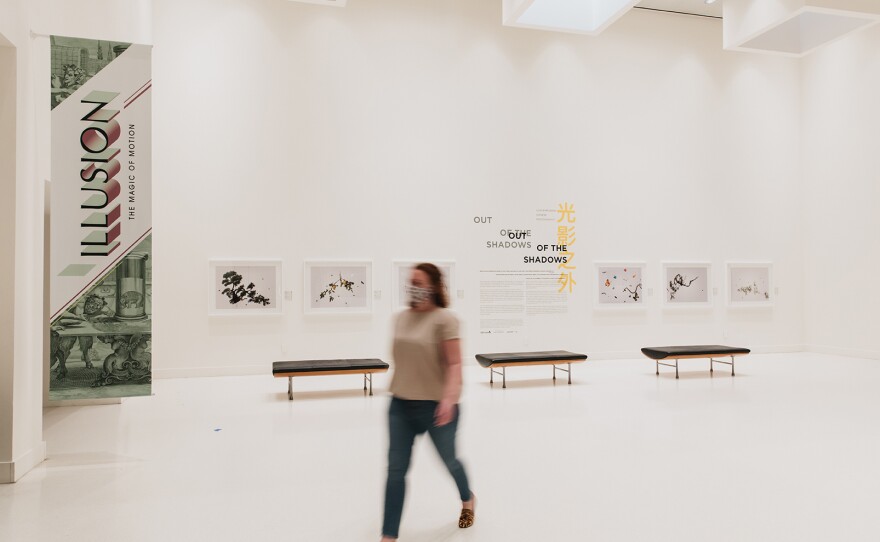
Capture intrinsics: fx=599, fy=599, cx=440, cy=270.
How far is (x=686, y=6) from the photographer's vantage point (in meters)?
15.3

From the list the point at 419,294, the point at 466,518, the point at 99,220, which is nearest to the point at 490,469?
the point at 466,518

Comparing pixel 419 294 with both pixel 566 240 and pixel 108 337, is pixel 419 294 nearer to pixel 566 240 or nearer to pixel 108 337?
pixel 108 337

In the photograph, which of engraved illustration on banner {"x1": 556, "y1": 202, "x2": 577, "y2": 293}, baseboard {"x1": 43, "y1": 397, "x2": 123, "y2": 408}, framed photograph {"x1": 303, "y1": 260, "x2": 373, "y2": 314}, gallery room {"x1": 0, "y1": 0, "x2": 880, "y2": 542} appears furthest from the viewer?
engraved illustration on banner {"x1": 556, "y1": 202, "x2": 577, "y2": 293}

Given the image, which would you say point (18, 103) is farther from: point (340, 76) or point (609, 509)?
point (340, 76)

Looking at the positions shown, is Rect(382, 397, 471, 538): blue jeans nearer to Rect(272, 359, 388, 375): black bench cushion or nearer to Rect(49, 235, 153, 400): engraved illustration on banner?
Rect(49, 235, 153, 400): engraved illustration on banner

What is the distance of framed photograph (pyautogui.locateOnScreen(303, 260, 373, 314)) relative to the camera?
1291cm

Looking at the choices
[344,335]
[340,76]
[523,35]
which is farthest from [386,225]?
[523,35]

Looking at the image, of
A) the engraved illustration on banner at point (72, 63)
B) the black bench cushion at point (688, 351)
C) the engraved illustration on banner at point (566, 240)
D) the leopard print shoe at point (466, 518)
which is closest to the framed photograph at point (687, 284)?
the engraved illustration on banner at point (566, 240)

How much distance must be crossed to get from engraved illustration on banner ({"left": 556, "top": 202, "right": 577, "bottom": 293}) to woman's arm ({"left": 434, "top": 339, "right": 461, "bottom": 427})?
10840 millimetres

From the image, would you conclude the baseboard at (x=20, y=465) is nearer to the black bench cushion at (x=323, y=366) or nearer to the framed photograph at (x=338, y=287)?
the black bench cushion at (x=323, y=366)

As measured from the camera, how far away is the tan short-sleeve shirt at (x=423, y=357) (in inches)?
155

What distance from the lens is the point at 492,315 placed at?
13969 mm

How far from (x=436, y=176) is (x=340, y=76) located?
3.07m

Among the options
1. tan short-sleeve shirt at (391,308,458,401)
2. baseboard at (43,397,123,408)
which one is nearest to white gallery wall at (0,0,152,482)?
baseboard at (43,397,123,408)
